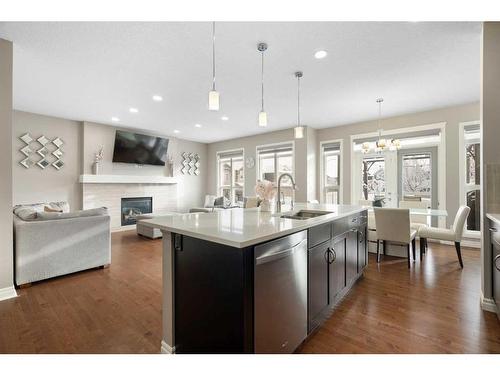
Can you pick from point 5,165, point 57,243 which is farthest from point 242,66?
point 57,243

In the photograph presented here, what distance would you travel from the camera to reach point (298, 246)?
158 centimetres

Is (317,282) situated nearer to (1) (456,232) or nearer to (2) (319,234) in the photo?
(2) (319,234)

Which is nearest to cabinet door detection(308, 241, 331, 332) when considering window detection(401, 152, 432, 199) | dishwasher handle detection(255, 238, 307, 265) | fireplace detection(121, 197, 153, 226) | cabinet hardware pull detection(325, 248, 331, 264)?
cabinet hardware pull detection(325, 248, 331, 264)

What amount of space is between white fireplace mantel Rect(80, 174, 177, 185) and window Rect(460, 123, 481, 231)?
271 inches

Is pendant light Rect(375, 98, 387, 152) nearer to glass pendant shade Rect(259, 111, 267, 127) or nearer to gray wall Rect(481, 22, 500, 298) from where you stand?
gray wall Rect(481, 22, 500, 298)

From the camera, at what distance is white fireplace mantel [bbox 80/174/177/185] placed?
5.55 metres

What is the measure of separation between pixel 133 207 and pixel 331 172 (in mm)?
5336

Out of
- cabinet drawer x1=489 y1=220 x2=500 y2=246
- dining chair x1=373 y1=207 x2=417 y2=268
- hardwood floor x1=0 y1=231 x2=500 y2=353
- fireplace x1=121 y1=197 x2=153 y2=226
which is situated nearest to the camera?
hardwood floor x1=0 y1=231 x2=500 y2=353

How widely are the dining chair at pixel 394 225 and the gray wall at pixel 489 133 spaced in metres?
1.01

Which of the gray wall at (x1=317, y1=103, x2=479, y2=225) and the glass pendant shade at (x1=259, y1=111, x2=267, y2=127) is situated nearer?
the glass pendant shade at (x1=259, y1=111, x2=267, y2=127)

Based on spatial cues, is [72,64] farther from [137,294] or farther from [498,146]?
[498,146]

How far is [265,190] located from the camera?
2.31 meters

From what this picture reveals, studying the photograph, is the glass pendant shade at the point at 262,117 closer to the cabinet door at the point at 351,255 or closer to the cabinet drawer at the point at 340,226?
the cabinet drawer at the point at 340,226

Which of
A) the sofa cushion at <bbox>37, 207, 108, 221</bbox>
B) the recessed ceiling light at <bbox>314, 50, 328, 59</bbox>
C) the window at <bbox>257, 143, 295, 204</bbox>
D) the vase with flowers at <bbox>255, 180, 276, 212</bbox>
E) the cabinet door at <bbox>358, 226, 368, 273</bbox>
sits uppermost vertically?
the recessed ceiling light at <bbox>314, 50, 328, 59</bbox>
